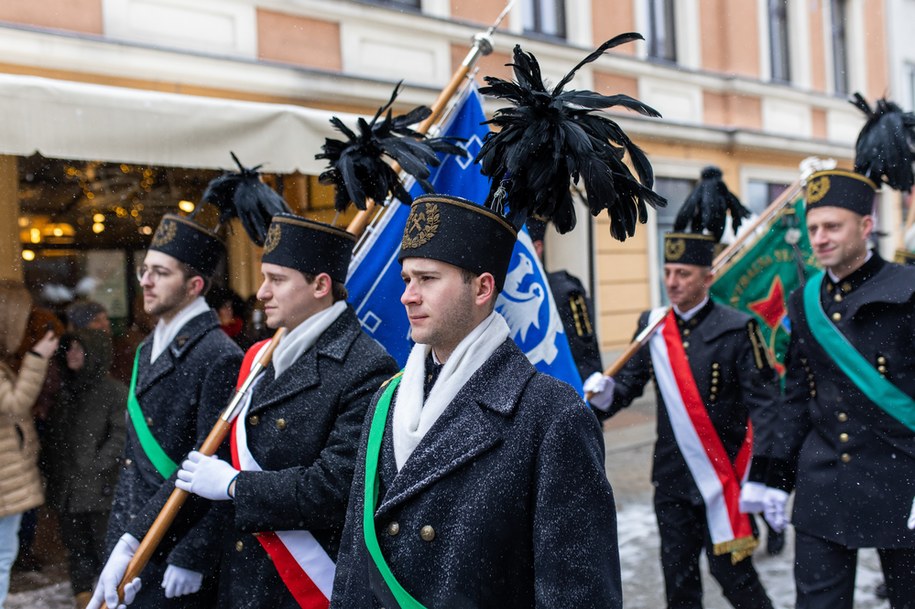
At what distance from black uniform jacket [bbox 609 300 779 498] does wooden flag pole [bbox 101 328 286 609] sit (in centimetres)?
219

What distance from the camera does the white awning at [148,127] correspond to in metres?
4.54

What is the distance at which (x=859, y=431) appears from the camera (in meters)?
3.70

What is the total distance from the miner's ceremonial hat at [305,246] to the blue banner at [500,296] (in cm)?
50

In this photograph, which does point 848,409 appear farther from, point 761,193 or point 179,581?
point 761,193

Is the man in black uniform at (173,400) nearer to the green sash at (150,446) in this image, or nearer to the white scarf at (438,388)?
the green sash at (150,446)

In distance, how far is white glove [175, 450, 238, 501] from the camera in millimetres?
2861

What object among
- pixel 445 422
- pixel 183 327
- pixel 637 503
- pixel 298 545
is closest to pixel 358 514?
pixel 445 422

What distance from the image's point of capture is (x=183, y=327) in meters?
3.59

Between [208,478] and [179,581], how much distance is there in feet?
1.40

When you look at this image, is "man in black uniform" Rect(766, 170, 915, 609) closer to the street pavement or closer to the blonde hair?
the street pavement

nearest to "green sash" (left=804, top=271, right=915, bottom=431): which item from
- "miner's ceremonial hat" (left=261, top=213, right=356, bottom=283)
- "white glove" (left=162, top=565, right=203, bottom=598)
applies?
"miner's ceremonial hat" (left=261, top=213, right=356, bottom=283)

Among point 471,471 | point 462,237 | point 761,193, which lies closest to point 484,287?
point 462,237

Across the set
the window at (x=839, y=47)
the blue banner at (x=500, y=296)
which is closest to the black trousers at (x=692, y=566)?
the blue banner at (x=500, y=296)

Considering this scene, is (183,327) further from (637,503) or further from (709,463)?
(637,503)
